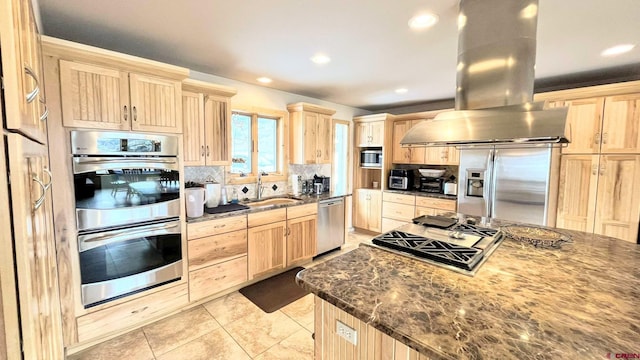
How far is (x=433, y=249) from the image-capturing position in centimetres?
155

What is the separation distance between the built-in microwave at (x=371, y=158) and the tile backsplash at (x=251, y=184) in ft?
2.66

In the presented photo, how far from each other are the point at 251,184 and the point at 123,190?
66.0 inches

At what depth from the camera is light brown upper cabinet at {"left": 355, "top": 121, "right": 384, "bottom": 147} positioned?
482 cm

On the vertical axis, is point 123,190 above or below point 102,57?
below

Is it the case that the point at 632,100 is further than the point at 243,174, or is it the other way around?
the point at 243,174

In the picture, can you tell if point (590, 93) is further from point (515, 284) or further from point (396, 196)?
point (515, 284)

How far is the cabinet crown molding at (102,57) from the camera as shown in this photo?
1.78 metres

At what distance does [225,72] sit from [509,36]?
107 inches

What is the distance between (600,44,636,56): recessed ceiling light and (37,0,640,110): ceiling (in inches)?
2.3

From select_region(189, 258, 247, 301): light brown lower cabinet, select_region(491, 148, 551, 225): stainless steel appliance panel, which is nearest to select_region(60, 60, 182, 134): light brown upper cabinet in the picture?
select_region(189, 258, 247, 301): light brown lower cabinet

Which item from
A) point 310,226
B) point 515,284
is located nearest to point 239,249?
point 310,226

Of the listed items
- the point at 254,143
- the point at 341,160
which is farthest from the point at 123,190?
the point at 341,160

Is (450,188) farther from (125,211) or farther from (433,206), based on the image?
(125,211)

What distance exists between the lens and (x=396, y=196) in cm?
462
